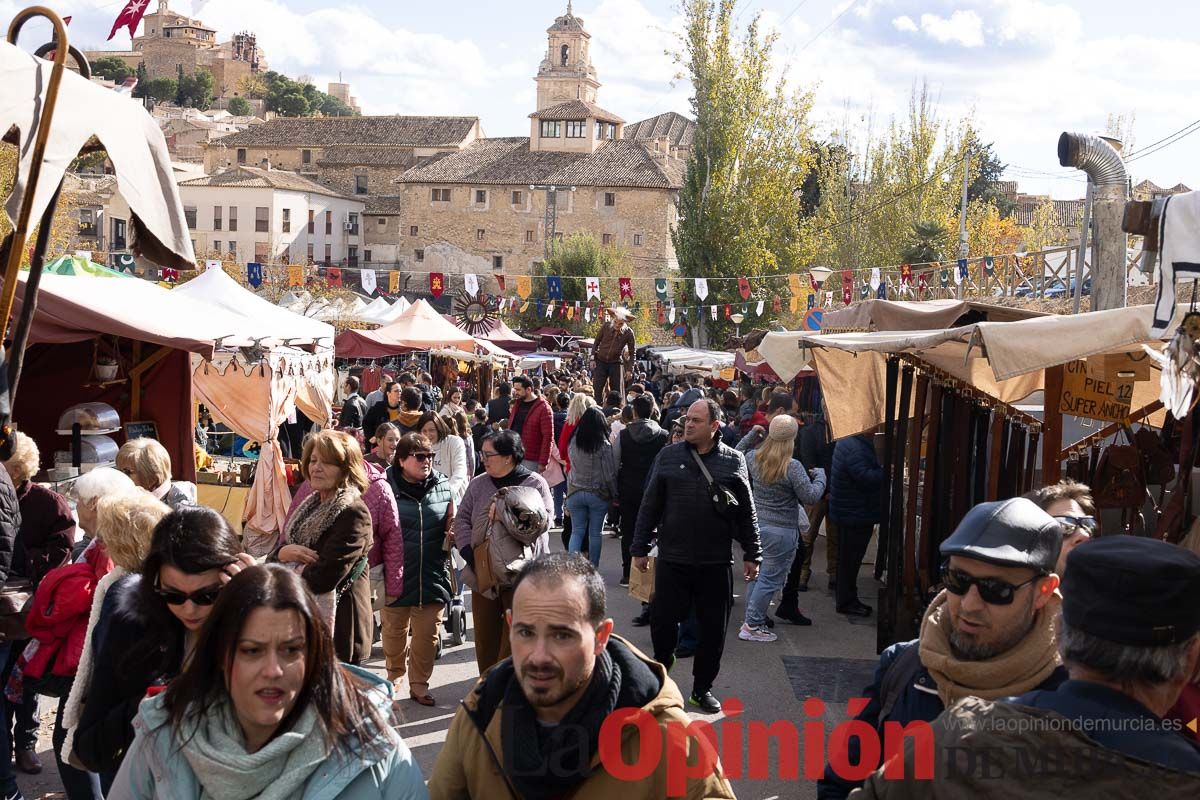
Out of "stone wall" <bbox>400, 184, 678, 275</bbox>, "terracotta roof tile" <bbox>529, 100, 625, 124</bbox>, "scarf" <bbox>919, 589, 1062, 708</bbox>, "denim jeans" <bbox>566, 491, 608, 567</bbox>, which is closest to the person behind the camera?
"scarf" <bbox>919, 589, 1062, 708</bbox>

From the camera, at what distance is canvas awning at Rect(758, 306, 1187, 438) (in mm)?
5297

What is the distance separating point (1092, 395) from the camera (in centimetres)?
654

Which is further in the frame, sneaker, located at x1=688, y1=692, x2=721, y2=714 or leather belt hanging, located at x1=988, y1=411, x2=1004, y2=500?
leather belt hanging, located at x1=988, y1=411, x2=1004, y2=500

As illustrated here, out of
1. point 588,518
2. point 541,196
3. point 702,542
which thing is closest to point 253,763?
point 702,542

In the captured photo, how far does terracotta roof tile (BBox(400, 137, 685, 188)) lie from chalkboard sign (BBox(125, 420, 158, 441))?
6110 cm

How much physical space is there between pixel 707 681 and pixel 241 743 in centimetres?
460

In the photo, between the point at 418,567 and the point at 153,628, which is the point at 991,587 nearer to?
the point at 153,628

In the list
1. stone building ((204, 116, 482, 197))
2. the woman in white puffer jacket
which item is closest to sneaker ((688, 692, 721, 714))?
the woman in white puffer jacket

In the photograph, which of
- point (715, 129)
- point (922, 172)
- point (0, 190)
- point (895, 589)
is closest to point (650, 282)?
point (715, 129)

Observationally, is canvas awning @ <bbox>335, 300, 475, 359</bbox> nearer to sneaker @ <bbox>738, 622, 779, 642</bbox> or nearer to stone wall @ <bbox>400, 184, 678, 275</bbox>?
sneaker @ <bbox>738, 622, 779, 642</bbox>

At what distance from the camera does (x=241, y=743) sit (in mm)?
2762

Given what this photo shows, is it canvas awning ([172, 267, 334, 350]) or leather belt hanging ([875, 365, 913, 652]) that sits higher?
canvas awning ([172, 267, 334, 350])

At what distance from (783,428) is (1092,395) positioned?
8.72 feet

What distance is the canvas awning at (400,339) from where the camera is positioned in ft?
70.2
